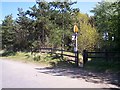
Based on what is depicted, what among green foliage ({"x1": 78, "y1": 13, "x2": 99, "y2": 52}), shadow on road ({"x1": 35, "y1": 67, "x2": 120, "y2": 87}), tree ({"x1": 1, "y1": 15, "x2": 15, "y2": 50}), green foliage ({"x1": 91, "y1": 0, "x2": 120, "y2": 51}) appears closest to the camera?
shadow on road ({"x1": 35, "y1": 67, "x2": 120, "y2": 87})

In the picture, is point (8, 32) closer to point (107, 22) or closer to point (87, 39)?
point (87, 39)

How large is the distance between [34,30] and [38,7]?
3.53 m

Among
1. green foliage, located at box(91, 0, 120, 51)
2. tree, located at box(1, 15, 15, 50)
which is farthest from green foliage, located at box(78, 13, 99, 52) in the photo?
tree, located at box(1, 15, 15, 50)

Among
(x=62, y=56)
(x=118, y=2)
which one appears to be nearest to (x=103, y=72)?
(x=118, y=2)

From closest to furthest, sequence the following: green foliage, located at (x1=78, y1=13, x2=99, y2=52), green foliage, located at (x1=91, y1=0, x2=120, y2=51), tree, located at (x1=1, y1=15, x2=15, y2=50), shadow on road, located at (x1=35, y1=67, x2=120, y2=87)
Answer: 1. shadow on road, located at (x1=35, y1=67, x2=120, y2=87)
2. green foliage, located at (x1=91, y1=0, x2=120, y2=51)
3. green foliage, located at (x1=78, y1=13, x2=99, y2=52)
4. tree, located at (x1=1, y1=15, x2=15, y2=50)

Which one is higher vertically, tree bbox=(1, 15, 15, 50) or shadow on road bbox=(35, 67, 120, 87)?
tree bbox=(1, 15, 15, 50)

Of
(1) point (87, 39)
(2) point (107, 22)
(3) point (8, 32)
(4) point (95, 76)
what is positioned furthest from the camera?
(3) point (8, 32)

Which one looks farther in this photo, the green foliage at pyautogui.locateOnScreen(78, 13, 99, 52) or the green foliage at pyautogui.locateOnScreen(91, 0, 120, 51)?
the green foliage at pyautogui.locateOnScreen(78, 13, 99, 52)

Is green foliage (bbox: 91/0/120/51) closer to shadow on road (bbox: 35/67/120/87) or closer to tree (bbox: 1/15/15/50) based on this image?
shadow on road (bbox: 35/67/120/87)

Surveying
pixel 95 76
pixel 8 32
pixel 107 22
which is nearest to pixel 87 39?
pixel 107 22

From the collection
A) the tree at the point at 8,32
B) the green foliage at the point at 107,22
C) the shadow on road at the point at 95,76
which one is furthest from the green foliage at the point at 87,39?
the shadow on road at the point at 95,76

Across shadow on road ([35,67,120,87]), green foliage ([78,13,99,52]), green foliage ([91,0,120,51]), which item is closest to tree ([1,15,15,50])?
green foliage ([78,13,99,52])

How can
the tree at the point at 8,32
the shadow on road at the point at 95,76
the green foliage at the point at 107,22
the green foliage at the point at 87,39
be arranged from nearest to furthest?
the shadow on road at the point at 95,76, the green foliage at the point at 107,22, the green foliage at the point at 87,39, the tree at the point at 8,32

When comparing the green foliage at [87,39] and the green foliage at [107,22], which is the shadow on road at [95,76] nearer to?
the green foliage at [107,22]
